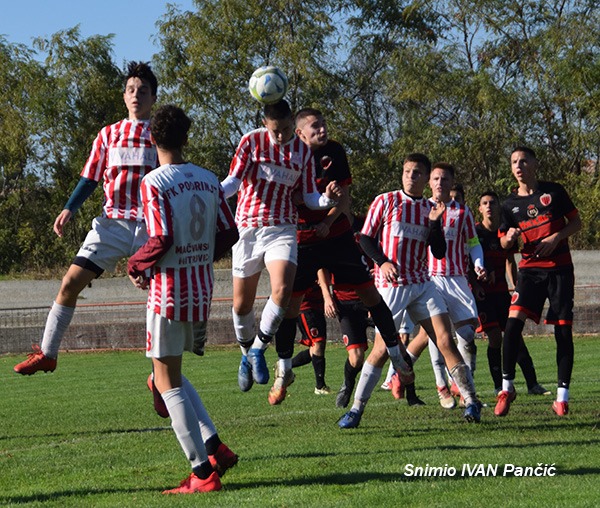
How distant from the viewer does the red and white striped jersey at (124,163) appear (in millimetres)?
8453

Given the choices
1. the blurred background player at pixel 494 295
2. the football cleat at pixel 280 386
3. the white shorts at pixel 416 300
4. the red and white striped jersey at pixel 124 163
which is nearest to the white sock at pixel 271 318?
the football cleat at pixel 280 386

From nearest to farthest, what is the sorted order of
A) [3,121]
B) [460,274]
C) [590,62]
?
1. [460,274]
2. [590,62]
3. [3,121]

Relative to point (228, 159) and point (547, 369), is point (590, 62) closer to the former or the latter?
point (228, 159)

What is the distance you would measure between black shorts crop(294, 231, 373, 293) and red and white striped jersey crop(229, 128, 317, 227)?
0.46 metres

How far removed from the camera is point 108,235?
8492 mm

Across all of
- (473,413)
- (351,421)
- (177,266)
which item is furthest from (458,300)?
(177,266)

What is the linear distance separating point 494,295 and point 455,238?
1544 mm

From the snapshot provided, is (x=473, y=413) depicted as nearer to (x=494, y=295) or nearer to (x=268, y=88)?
(x=268, y=88)

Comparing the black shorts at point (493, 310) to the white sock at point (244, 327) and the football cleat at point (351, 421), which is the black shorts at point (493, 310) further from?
the white sock at point (244, 327)

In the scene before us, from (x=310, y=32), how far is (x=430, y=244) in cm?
3196

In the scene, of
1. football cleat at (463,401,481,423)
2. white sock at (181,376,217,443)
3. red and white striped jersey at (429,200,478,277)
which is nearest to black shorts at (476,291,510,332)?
red and white striped jersey at (429,200,478,277)

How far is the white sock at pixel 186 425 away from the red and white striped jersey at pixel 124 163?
8.47 feet

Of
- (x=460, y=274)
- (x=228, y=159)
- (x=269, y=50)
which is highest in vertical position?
(x=269, y=50)

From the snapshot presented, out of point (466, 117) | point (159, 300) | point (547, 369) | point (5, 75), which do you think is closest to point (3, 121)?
point (5, 75)
